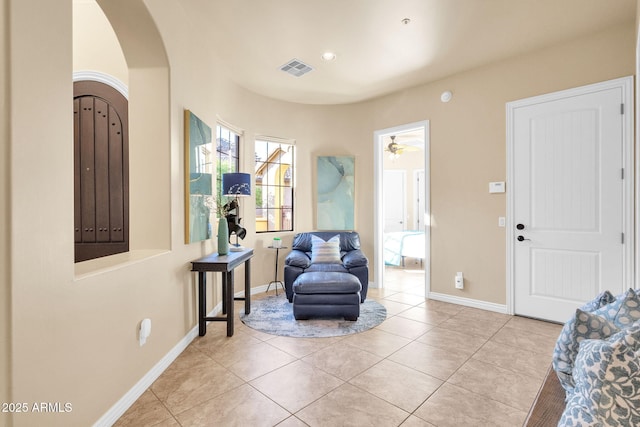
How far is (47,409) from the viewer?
1325mm

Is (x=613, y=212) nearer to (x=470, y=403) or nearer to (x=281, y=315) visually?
(x=470, y=403)

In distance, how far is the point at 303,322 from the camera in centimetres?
338

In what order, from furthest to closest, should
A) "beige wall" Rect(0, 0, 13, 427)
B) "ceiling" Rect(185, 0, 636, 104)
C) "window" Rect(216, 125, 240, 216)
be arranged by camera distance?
"window" Rect(216, 125, 240, 216), "ceiling" Rect(185, 0, 636, 104), "beige wall" Rect(0, 0, 13, 427)

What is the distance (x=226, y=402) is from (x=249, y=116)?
11.9ft

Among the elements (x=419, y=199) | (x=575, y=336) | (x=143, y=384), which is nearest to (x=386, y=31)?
(x=575, y=336)

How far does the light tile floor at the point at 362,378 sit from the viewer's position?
1.83 meters

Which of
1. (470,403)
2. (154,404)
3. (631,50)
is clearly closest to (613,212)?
(631,50)

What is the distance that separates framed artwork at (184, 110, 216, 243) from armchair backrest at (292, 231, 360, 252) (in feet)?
5.37

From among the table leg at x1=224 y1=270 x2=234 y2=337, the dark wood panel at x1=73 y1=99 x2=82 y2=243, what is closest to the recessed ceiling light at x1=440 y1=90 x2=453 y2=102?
the table leg at x1=224 y1=270 x2=234 y2=337

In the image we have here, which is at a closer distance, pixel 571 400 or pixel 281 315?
pixel 571 400

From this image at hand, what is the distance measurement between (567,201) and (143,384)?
4110mm

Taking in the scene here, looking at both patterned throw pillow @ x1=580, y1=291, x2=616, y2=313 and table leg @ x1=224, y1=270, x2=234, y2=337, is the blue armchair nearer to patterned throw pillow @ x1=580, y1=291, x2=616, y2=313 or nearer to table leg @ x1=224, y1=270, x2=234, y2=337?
table leg @ x1=224, y1=270, x2=234, y2=337

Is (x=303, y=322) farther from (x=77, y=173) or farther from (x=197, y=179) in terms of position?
(x=77, y=173)

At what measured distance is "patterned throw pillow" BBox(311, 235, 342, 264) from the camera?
14.0ft
